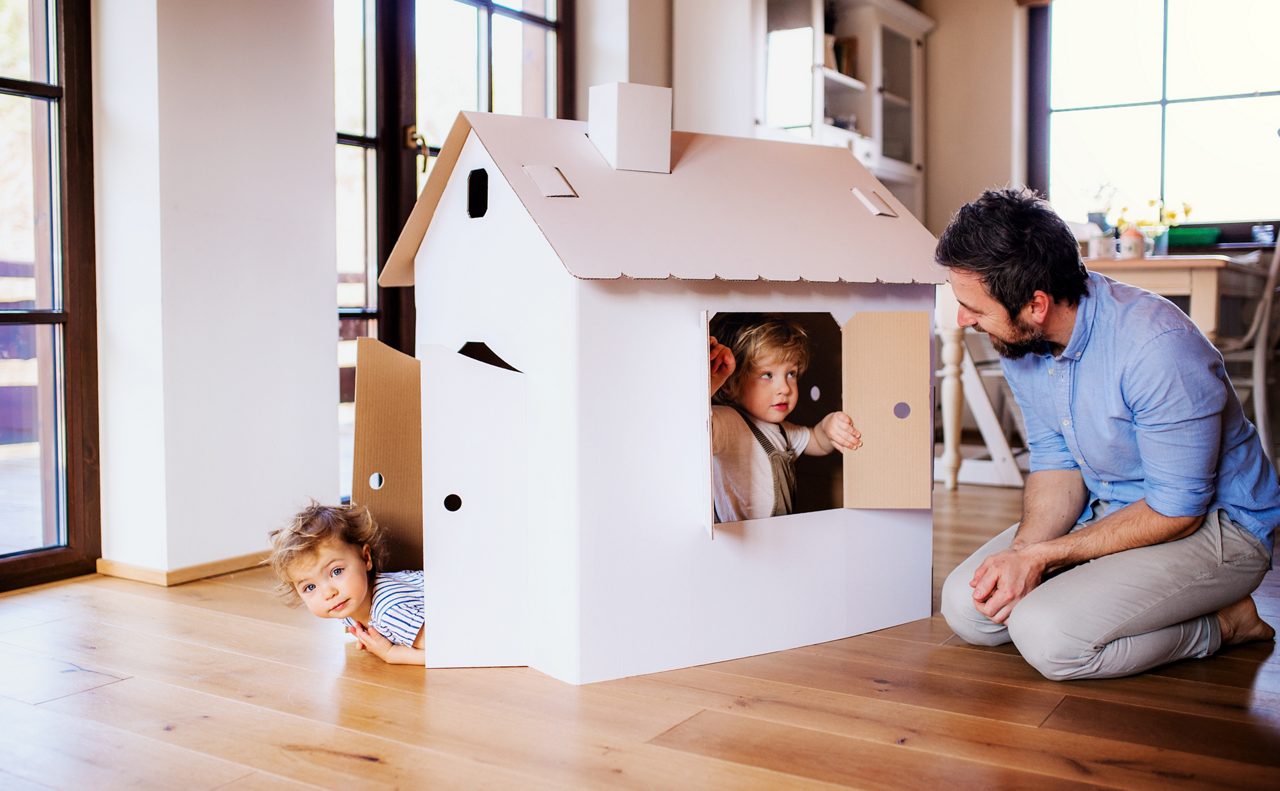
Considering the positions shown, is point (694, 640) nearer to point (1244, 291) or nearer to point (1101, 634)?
point (1101, 634)

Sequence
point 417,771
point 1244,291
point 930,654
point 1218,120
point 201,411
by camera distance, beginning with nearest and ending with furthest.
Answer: point 417,771 → point 930,654 → point 201,411 → point 1244,291 → point 1218,120

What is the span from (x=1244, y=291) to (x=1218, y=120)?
3.79 ft

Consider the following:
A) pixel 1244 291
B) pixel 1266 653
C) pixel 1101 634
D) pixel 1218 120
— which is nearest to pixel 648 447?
pixel 1101 634

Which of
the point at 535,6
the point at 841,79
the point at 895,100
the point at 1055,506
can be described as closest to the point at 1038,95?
the point at 895,100

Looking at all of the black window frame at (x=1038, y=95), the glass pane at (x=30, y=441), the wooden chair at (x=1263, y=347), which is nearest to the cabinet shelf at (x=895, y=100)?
the black window frame at (x=1038, y=95)

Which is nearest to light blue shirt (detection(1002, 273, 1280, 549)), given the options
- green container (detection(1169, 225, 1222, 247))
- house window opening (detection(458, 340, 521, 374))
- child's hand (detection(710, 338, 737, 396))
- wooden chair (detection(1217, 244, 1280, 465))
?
child's hand (detection(710, 338, 737, 396))

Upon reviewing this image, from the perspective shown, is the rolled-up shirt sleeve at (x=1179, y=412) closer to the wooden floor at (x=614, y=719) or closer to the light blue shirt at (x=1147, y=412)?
the light blue shirt at (x=1147, y=412)

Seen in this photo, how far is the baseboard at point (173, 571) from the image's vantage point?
2221 millimetres

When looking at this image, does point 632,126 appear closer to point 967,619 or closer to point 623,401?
point 623,401

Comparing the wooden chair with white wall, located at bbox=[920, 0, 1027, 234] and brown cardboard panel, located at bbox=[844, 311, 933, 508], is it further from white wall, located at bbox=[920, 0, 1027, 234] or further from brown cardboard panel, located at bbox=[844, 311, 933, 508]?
brown cardboard panel, located at bbox=[844, 311, 933, 508]

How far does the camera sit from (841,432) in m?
1.80

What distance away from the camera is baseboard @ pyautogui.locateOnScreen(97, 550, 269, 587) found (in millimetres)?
2221

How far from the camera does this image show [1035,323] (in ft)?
5.32

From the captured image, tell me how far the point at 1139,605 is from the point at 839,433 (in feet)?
1.62
